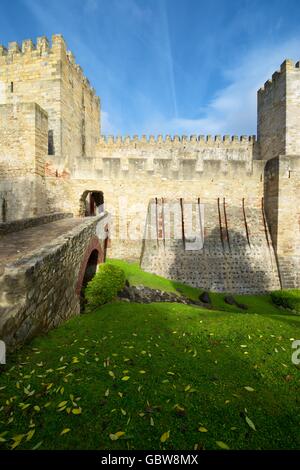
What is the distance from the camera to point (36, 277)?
4.11 meters

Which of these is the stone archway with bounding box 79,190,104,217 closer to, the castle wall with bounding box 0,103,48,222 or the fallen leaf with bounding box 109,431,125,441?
the castle wall with bounding box 0,103,48,222

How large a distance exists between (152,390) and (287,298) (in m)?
11.0

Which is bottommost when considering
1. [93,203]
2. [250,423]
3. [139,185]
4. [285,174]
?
[250,423]

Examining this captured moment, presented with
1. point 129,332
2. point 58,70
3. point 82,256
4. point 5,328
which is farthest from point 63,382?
point 58,70

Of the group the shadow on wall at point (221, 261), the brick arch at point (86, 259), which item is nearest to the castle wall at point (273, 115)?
the shadow on wall at point (221, 261)

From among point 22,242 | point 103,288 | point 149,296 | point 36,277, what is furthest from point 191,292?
point 36,277

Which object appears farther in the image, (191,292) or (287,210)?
(287,210)

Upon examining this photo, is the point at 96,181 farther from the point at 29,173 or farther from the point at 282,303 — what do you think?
the point at 282,303

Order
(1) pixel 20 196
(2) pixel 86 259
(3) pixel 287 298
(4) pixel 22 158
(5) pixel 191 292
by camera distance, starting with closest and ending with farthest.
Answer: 1. (2) pixel 86 259
2. (3) pixel 287 298
3. (5) pixel 191 292
4. (4) pixel 22 158
5. (1) pixel 20 196

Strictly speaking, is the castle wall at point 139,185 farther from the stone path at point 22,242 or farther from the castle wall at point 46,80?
the stone path at point 22,242

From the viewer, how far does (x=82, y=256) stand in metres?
7.55

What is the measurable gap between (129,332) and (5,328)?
8.39 ft

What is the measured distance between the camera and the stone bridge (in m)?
3.58

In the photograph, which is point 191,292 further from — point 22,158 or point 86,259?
point 22,158
